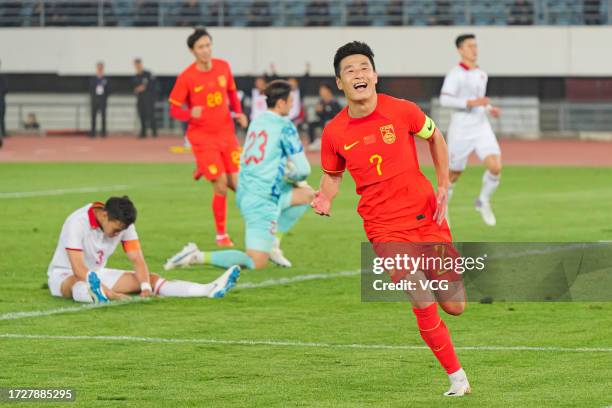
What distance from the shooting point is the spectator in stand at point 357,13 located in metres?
46.3

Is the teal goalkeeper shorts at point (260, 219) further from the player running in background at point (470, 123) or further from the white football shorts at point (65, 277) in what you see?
the player running in background at point (470, 123)

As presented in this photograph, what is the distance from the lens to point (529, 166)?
1256 inches

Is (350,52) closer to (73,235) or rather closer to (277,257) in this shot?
(73,235)

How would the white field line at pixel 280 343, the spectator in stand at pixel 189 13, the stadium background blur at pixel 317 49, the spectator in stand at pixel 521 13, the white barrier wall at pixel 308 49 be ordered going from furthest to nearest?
the spectator in stand at pixel 189 13, the spectator in stand at pixel 521 13, the white barrier wall at pixel 308 49, the stadium background blur at pixel 317 49, the white field line at pixel 280 343

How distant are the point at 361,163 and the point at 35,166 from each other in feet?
77.4

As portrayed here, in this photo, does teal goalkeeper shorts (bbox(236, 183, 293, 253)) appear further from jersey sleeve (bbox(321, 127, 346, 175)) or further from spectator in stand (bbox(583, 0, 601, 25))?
spectator in stand (bbox(583, 0, 601, 25))

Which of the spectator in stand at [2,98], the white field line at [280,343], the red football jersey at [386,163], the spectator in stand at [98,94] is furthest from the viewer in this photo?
the spectator in stand at [98,94]

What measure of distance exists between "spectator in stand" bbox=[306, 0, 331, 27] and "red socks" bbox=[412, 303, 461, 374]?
38875 mm

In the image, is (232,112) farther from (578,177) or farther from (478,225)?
(578,177)

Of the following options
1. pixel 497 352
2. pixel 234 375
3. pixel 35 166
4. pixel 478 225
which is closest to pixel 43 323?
pixel 234 375

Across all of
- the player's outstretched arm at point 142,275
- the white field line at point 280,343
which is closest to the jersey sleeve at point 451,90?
the player's outstretched arm at point 142,275

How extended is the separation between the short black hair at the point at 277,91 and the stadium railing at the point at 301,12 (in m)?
31.6

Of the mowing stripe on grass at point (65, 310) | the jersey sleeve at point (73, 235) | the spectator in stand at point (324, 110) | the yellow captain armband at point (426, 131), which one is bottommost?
the spectator in stand at point (324, 110)

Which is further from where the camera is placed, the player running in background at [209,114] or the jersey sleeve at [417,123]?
the player running in background at [209,114]
